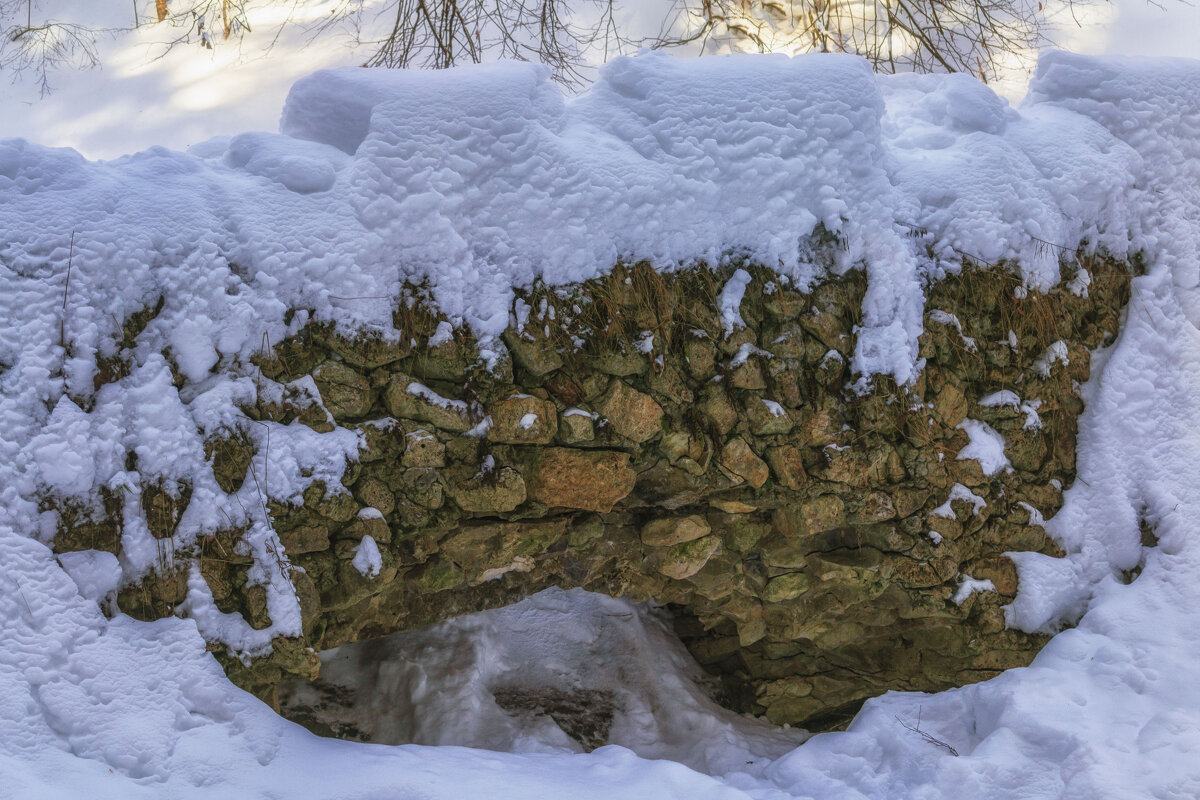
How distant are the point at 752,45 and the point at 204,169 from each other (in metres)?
3.56

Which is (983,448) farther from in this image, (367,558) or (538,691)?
(367,558)

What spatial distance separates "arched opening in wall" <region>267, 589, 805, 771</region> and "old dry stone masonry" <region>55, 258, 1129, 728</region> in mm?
336

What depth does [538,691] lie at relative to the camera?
2.85m

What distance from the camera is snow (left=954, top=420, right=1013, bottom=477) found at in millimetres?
2549

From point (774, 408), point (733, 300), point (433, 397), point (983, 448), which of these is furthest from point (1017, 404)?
point (433, 397)

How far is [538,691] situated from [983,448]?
1657 millimetres

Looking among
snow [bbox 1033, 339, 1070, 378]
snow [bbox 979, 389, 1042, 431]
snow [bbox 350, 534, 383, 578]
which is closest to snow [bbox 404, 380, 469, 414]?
snow [bbox 350, 534, 383, 578]

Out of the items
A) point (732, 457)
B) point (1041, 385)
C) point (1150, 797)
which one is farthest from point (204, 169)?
point (1150, 797)

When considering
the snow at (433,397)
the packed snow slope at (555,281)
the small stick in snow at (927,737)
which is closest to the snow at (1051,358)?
the packed snow slope at (555,281)

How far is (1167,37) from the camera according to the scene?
18.0ft

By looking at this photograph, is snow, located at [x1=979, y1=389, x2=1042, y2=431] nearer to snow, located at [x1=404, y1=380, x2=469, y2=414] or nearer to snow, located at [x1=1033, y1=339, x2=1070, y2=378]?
snow, located at [x1=1033, y1=339, x2=1070, y2=378]

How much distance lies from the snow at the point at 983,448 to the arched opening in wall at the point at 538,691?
1.15 m

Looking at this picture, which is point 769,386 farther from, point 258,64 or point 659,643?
point 258,64

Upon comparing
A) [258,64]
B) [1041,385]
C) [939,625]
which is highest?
[258,64]
